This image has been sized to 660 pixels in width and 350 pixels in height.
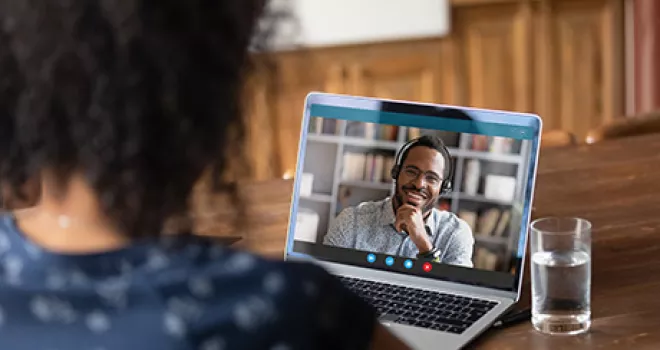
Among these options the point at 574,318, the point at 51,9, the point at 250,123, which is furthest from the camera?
the point at 574,318

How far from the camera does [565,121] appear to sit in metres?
3.54

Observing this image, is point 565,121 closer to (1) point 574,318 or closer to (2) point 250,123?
(1) point 574,318

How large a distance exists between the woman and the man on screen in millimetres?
537

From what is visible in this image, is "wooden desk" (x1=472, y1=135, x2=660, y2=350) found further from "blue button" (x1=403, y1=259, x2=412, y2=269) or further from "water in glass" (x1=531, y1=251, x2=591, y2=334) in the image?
"blue button" (x1=403, y1=259, x2=412, y2=269)

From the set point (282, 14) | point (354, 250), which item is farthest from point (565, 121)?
point (282, 14)

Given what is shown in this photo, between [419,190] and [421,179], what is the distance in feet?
0.05

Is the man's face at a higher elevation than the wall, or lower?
lower

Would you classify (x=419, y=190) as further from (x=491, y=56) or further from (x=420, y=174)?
(x=491, y=56)

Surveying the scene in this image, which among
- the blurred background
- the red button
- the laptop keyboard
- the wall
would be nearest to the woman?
the laptop keyboard

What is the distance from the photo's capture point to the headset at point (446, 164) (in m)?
1.31

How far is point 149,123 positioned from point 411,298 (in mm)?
633

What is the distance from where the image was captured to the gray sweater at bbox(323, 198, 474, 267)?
4.25 feet

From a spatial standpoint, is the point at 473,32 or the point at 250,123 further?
the point at 473,32

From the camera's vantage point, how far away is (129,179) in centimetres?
73
